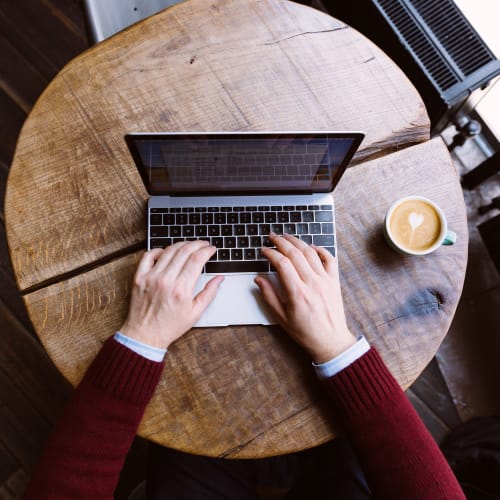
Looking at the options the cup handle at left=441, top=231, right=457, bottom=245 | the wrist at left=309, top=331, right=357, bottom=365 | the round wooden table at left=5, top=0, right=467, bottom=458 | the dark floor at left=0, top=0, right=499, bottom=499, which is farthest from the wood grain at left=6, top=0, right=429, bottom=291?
the dark floor at left=0, top=0, right=499, bottom=499

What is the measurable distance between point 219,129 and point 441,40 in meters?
0.89

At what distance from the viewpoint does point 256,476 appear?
3.59 feet

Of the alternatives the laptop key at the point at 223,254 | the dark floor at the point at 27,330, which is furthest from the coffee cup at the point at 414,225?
the dark floor at the point at 27,330

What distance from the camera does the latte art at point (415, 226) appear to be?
853 millimetres

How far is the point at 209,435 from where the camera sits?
0.80 metres

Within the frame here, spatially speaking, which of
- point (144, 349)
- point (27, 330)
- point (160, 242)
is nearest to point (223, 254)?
point (160, 242)

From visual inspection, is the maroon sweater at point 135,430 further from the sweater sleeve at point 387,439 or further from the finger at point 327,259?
the finger at point 327,259

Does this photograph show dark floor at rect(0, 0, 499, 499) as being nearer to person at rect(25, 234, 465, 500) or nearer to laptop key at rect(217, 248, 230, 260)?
person at rect(25, 234, 465, 500)

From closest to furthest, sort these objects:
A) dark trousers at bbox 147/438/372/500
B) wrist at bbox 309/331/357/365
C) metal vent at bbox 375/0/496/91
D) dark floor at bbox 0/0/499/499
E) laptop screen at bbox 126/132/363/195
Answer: laptop screen at bbox 126/132/363/195 → wrist at bbox 309/331/357/365 → dark trousers at bbox 147/438/372/500 → metal vent at bbox 375/0/496/91 → dark floor at bbox 0/0/499/499

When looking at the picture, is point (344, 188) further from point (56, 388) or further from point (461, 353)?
point (56, 388)

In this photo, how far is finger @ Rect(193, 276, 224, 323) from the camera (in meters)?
0.81

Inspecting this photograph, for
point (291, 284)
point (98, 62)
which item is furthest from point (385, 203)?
point (98, 62)

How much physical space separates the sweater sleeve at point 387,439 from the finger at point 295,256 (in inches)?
7.7

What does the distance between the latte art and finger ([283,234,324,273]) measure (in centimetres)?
16
